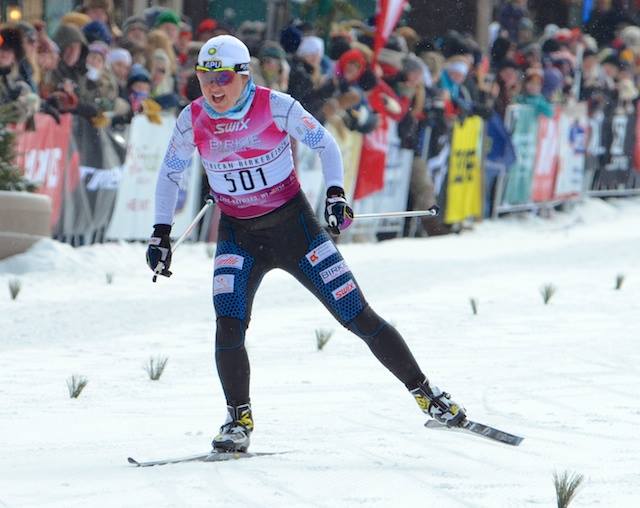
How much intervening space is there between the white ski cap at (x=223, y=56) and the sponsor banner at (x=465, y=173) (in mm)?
11581

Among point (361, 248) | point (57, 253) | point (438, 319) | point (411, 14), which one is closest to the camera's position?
point (438, 319)

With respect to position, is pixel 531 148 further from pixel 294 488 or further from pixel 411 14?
pixel 294 488

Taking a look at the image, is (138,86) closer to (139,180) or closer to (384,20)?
(139,180)

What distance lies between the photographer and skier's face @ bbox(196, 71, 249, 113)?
6055 mm

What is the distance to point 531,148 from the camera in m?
19.6

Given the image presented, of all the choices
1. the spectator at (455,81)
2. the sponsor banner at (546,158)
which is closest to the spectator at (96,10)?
the spectator at (455,81)

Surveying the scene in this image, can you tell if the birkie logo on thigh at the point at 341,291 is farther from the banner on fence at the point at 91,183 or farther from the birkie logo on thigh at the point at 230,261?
the banner on fence at the point at 91,183

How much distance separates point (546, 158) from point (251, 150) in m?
14.5

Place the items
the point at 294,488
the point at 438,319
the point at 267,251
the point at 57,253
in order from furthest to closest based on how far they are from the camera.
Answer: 1. the point at 57,253
2. the point at 438,319
3. the point at 267,251
4. the point at 294,488

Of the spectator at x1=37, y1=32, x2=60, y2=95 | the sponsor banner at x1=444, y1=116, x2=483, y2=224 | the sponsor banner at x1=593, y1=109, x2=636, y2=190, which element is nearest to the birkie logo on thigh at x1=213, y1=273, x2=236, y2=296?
the spectator at x1=37, y1=32, x2=60, y2=95

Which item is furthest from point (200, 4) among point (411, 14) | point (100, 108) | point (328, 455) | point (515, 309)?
point (328, 455)

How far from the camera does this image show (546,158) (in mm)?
20281

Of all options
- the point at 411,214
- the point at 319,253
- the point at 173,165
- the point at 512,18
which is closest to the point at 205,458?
the point at 319,253

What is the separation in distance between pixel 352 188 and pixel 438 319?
5.29 metres
